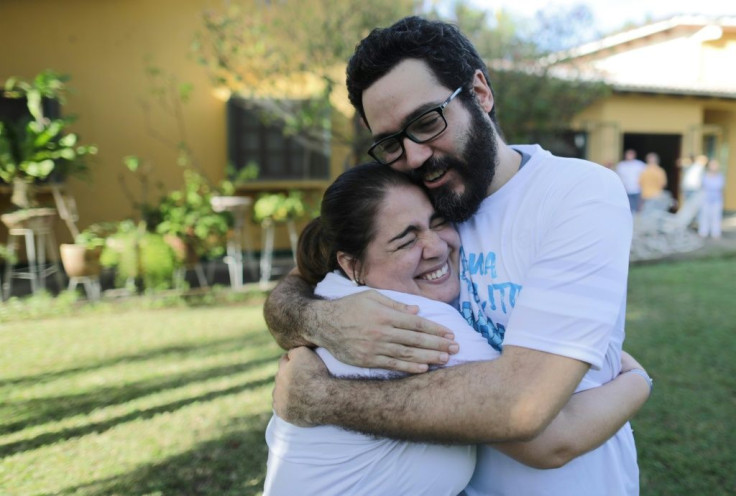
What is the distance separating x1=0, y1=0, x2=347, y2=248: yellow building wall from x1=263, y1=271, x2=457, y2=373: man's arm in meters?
9.50

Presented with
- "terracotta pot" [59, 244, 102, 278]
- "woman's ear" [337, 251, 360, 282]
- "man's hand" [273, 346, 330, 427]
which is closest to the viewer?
"man's hand" [273, 346, 330, 427]

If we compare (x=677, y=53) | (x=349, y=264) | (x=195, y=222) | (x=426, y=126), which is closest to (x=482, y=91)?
(x=426, y=126)

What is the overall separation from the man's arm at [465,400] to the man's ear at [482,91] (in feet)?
2.72

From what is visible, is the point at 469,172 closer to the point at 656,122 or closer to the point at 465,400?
the point at 465,400

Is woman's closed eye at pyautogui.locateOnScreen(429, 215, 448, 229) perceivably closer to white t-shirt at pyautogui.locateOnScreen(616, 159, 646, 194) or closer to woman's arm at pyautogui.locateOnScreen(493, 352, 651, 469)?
woman's arm at pyautogui.locateOnScreen(493, 352, 651, 469)

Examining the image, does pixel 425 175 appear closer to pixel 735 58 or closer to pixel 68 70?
pixel 68 70

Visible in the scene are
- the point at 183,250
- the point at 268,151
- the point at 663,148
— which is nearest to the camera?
the point at 183,250

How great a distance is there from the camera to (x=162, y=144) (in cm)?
1102

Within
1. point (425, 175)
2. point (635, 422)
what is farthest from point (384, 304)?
point (635, 422)

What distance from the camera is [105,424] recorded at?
14.6ft

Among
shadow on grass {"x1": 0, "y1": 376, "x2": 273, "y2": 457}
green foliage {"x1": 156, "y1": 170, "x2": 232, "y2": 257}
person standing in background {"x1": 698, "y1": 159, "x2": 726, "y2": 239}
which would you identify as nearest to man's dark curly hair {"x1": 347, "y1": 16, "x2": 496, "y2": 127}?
shadow on grass {"x1": 0, "y1": 376, "x2": 273, "y2": 457}

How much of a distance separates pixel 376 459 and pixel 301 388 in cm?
26

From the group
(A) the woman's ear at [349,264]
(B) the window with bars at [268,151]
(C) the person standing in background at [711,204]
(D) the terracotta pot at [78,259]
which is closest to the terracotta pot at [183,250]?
(D) the terracotta pot at [78,259]

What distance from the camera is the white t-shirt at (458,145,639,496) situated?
1.43 m
